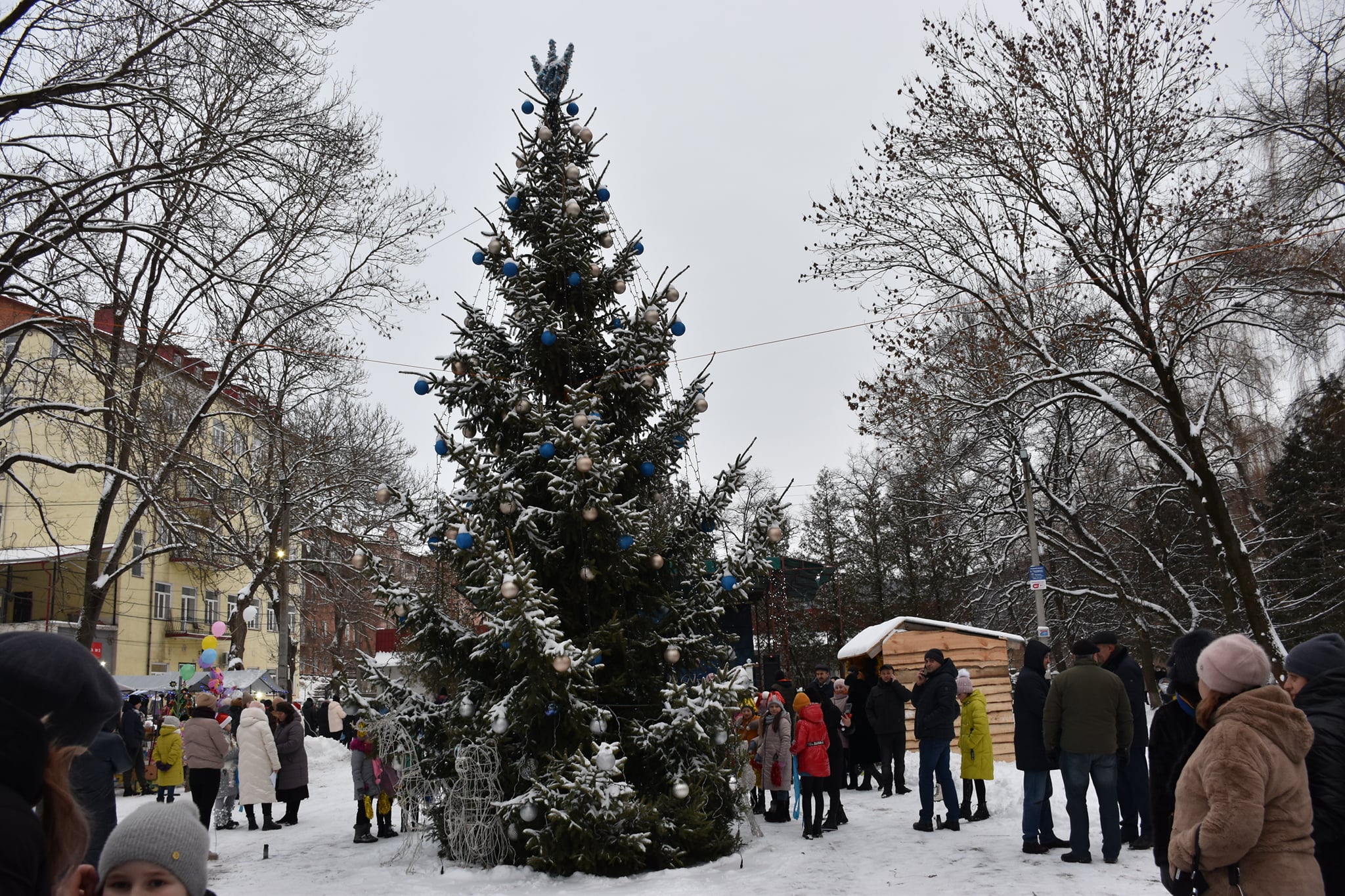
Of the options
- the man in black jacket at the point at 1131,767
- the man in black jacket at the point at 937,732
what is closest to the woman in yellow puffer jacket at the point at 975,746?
the man in black jacket at the point at 937,732

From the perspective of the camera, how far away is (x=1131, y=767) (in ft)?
33.4

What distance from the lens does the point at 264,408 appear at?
1834 cm

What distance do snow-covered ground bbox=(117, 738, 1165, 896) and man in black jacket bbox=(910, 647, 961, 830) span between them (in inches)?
11.4

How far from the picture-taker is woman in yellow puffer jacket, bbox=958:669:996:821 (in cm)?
1213

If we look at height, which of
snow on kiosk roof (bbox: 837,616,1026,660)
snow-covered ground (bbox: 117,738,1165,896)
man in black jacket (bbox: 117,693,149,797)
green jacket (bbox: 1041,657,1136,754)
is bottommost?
snow-covered ground (bbox: 117,738,1165,896)

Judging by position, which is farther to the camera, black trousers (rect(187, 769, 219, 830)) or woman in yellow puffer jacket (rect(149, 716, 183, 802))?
woman in yellow puffer jacket (rect(149, 716, 183, 802))

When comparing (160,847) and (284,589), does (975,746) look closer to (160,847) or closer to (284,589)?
(160,847)

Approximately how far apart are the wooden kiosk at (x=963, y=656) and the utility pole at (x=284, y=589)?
15493 mm

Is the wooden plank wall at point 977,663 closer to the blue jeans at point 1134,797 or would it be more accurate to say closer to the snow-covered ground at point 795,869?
the snow-covered ground at point 795,869

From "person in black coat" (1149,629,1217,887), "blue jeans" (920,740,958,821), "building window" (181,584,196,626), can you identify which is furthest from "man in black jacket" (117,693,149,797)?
"building window" (181,584,196,626)

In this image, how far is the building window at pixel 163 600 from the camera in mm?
49750

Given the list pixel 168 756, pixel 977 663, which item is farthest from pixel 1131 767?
pixel 168 756

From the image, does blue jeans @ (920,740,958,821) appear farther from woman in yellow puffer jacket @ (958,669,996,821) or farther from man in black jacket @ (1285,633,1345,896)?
man in black jacket @ (1285,633,1345,896)

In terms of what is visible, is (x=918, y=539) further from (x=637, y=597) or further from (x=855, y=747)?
(x=637, y=597)
